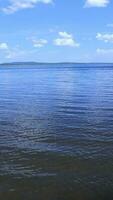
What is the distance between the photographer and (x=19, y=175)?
13.9 metres

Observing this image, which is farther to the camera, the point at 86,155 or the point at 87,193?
the point at 86,155

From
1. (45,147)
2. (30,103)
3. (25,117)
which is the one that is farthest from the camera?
(30,103)

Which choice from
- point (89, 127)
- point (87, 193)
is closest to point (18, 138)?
point (89, 127)

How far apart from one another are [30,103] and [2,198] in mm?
23633

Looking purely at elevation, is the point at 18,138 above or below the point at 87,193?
above

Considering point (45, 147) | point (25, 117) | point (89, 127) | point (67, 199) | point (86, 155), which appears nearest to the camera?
point (67, 199)

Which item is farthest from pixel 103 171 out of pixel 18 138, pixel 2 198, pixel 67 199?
pixel 18 138

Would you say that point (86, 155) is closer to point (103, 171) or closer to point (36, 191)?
point (103, 171)

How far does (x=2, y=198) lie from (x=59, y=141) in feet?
23.7

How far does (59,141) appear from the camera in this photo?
62.1 ft

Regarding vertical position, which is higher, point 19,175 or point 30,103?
point 30,103

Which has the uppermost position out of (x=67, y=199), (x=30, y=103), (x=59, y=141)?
(x=30, y=103)

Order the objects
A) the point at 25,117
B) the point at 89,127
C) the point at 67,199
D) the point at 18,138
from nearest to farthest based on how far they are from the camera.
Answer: the point at 67,199 → the point at 18,138 → the point at 89,127 → the point at 25,117

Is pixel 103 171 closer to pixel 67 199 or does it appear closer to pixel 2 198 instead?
pixel 67 199
